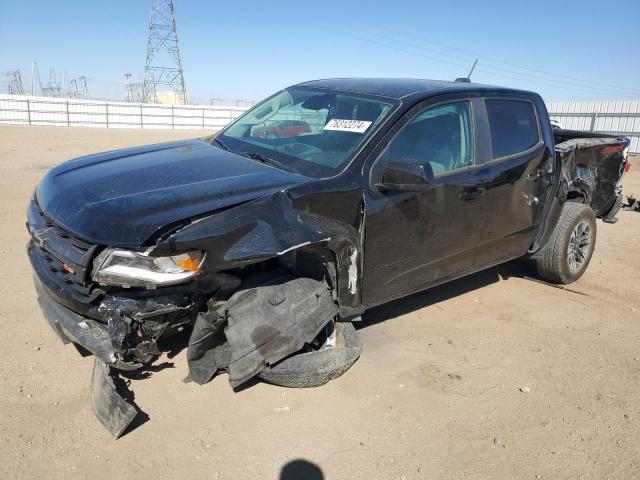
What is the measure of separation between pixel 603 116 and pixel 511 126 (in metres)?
20.4

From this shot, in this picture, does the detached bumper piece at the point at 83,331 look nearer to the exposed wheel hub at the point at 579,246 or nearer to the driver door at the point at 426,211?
the driver door at the point at 426,211

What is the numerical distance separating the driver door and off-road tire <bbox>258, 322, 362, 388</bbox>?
0.41 metres

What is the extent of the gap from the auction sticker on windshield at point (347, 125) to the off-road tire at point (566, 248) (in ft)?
8.34

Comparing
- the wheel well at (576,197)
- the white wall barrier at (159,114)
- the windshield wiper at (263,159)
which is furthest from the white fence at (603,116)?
the windshield wiper at (263,159)

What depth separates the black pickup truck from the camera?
2.57 meters

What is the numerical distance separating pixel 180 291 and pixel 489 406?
6.57 feet

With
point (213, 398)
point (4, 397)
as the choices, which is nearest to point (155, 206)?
point (213, 398)

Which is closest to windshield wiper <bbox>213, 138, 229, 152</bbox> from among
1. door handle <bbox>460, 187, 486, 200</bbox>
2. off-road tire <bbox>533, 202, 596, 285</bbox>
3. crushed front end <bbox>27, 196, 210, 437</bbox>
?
crushed front end <bbox>27, 196, 210, 437</bbox>

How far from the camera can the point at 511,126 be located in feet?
→ 13.8

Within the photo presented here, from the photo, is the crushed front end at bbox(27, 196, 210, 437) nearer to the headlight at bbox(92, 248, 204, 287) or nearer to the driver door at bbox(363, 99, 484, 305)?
the headlight at bbox(92, 248, 204, 287)

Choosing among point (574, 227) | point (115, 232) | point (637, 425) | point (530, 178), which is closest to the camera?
point (115, 232)

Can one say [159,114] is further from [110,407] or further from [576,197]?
[110,407]

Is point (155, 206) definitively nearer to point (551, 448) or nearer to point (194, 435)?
point (194, 435)

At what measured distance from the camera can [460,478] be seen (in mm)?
2555
